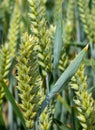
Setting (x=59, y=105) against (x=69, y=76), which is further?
(x=59, y=105)

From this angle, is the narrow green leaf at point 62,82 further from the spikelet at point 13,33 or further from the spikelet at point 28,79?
the spikelet at point 13,33

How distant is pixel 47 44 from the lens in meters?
0.72

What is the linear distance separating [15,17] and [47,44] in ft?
1.49

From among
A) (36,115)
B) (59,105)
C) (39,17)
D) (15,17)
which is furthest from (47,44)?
(15,17)

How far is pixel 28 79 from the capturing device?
0.59 m

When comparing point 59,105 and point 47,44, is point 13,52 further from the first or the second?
point 47,44

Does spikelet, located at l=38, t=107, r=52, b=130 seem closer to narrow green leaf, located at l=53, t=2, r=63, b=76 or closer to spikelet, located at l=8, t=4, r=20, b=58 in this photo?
narrow green leaf, located at l=53, t=2, r=63, b=76

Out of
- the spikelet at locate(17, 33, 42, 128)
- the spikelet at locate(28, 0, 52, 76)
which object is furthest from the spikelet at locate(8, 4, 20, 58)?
the spikelet at locate(17, 33, 42, 128)

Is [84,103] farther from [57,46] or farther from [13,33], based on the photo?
[13,33]

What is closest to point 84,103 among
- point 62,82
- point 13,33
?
point 62,82

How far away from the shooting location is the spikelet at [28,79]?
0.59 metres

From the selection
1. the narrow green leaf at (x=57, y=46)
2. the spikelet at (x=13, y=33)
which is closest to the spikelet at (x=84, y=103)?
the narrow green leaf at (x=57, y=46)

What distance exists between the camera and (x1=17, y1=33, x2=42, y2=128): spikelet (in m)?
0.59

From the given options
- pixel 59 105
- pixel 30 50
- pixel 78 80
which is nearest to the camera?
pixel 30 50
